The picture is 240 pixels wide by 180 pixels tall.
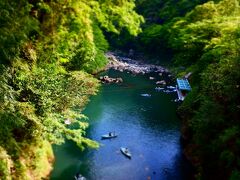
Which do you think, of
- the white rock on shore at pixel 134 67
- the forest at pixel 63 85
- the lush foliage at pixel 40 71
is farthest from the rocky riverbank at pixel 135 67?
the lush foliage at pixel 40 71

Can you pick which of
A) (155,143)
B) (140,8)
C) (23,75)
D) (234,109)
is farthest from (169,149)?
(140,8)

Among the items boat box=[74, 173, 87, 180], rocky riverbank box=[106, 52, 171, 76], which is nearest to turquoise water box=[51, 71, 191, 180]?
boat box=[74, 173, 87, 180]

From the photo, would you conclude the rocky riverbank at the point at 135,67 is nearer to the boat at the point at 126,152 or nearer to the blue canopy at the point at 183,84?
the blue canopy at the point at 183,84

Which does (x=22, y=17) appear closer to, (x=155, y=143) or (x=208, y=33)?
(x=155, y=143)

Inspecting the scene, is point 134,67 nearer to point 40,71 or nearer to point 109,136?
point 109,136

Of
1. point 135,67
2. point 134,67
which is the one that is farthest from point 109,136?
point 135,67

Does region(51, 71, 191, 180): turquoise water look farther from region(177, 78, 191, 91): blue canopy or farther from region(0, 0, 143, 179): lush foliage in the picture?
region(0, 0, 143, 179): lush foliage
